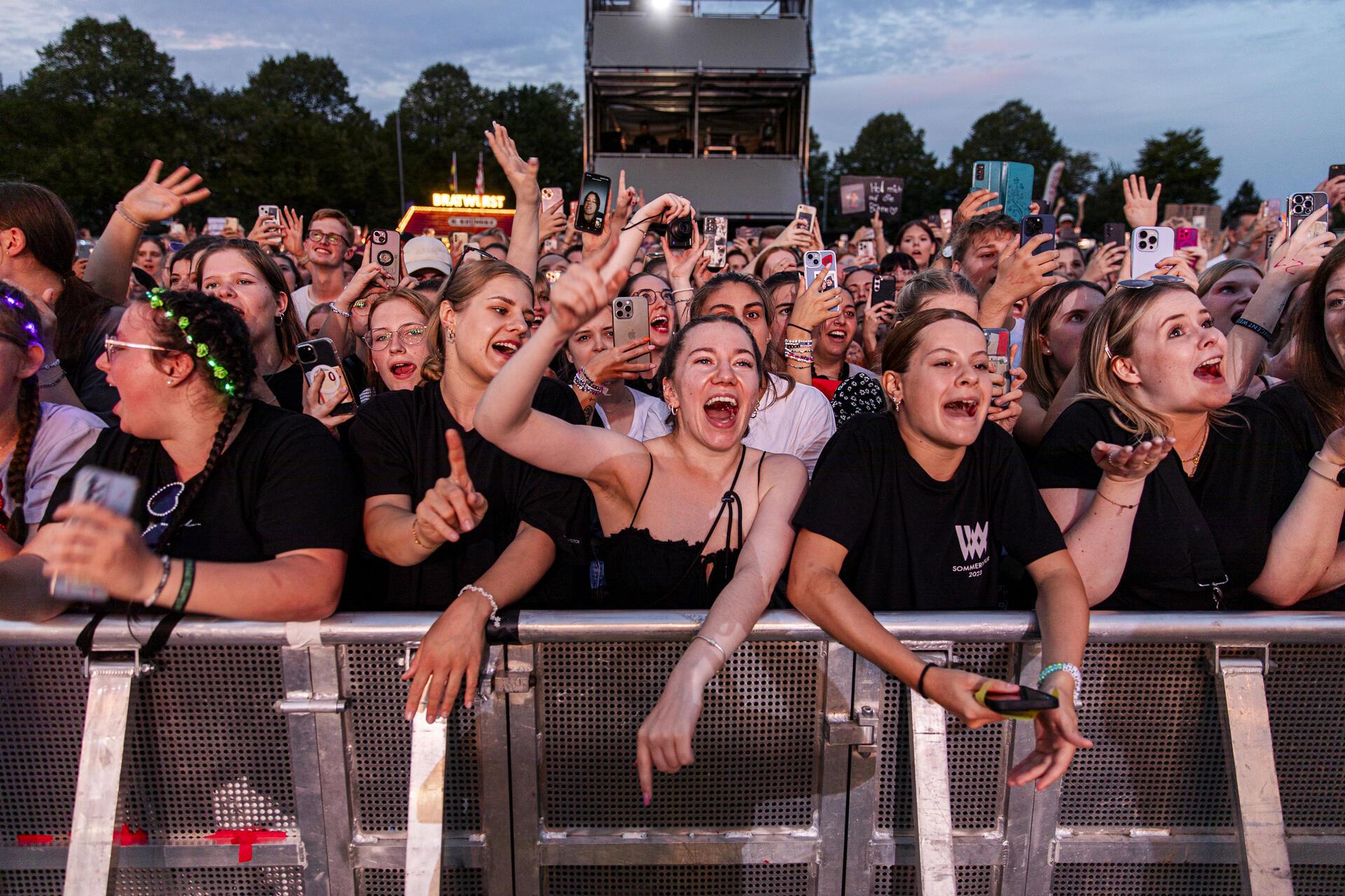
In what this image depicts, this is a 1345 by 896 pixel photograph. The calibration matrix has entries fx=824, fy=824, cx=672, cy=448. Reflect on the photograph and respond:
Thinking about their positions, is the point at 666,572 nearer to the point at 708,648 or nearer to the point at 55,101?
the point at 708,648

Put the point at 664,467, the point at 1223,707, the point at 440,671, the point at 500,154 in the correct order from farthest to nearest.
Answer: the point at 500,154 < the point at 664,467 < the point at 1223,707 < the point at 440,671

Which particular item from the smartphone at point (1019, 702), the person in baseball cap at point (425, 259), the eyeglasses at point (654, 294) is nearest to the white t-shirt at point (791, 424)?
the eyeglasses at point (654, 294)

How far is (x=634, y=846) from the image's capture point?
2252 mm

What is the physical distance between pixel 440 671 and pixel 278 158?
53.5m

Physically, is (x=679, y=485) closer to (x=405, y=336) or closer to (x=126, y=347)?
(x=126, y=347)

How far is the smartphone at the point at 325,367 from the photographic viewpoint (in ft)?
10.1

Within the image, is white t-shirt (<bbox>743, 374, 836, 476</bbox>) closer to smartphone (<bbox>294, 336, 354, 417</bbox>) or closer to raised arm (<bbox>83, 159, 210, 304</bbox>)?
smartphone (<bbox>294, 336, 354, 417</bbox>)

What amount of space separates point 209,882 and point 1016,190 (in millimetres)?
4790

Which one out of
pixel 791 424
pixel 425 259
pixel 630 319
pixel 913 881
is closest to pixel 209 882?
pixel 913 881

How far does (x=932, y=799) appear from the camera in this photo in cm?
211

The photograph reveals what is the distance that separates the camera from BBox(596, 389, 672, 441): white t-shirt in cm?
376

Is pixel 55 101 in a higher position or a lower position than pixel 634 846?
higher

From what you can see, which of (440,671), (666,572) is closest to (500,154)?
(666,572)

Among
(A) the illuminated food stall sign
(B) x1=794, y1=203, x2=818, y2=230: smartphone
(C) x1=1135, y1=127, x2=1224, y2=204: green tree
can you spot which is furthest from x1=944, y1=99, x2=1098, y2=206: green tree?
(B) x1=794, y1=203, x2=818, y2=230: smartphone
